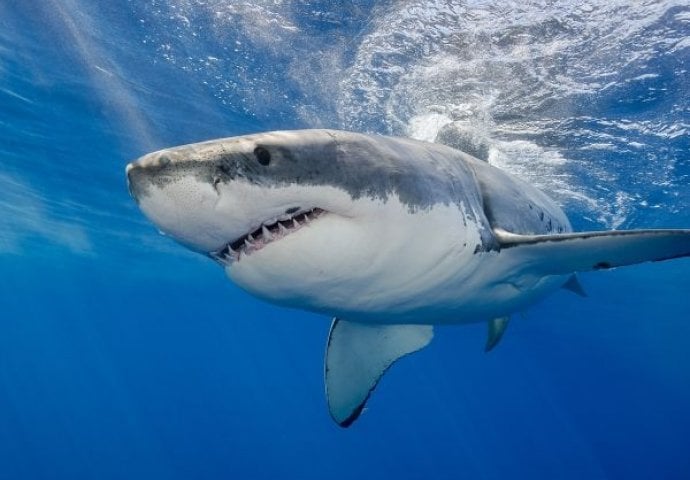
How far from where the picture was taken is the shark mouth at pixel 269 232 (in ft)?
8.42

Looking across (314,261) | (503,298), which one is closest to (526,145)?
(503,298)

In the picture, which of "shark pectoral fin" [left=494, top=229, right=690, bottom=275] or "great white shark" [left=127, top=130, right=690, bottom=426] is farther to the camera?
"shark pectoral fin" [left=494, top=229, right=690, bottom=275]

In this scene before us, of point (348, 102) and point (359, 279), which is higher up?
point (348, 102)

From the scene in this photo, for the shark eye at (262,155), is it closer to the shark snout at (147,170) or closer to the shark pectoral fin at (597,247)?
the shark snout at (147,170)

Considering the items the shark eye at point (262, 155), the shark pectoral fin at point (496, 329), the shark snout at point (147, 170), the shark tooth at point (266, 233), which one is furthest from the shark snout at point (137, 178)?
the shark pectoral fin at point (496, 329)

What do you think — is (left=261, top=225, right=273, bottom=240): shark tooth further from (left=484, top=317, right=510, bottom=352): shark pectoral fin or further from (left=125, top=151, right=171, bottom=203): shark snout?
(left=484, top=317, right=510, bottom=352): shark pectoral fin

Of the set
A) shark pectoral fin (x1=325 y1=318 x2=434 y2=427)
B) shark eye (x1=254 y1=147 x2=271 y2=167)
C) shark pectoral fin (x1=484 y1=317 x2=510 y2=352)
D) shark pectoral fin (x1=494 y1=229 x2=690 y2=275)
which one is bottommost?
shark pectoral fin (x1=484 y1=317 x2=510 y2=352)

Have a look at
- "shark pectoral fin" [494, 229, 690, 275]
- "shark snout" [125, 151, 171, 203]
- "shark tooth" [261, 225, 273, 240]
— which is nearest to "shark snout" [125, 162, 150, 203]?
"shark snout" [125, 151, 171, 203]

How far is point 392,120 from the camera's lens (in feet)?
44.4

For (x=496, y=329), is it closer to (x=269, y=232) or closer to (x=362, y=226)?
(x=362, y=226)

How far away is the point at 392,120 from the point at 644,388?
10120 centimetres

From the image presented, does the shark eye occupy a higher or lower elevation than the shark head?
higher

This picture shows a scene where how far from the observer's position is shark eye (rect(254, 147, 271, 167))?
92.1 inches

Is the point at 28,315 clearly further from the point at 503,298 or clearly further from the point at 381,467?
the point at 503,298
